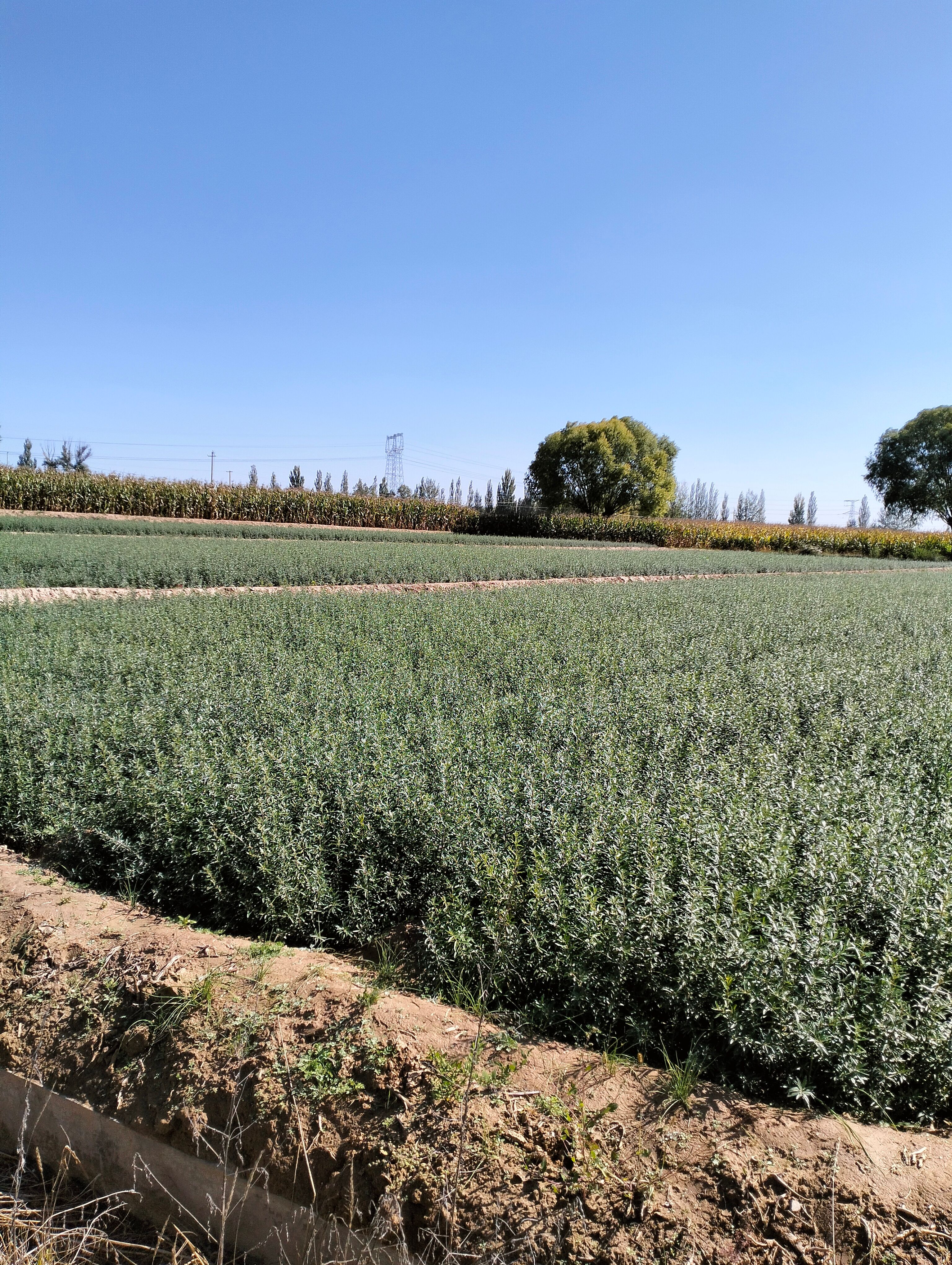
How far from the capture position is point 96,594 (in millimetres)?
13953

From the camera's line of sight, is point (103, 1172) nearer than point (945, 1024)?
No

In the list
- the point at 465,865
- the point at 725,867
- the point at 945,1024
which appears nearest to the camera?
the point at 945,1024

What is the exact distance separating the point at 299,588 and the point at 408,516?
34.1 m

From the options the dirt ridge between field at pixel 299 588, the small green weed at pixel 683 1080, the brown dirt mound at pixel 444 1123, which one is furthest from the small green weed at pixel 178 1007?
the dirt ridge between field at pixel 299 588

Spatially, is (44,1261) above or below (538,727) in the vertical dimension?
below

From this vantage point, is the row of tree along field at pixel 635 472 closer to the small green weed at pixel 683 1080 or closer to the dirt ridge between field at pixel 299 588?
the dirt ridge between field at pixel 299 588

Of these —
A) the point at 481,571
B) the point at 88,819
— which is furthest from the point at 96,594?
the point at 88,819

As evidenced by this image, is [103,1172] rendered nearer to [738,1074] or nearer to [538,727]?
[738,1074]

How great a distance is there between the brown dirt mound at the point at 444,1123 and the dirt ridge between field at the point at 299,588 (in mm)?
10137

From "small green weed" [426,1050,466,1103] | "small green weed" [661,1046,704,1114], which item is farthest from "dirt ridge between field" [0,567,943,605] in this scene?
"small green weed" [661,1046,704,1114]

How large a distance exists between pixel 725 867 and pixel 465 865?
4.12ft

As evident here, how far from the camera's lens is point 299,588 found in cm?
1506

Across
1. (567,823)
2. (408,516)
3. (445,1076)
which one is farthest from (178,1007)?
(408,516)

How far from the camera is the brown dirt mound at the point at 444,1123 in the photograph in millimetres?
2094
